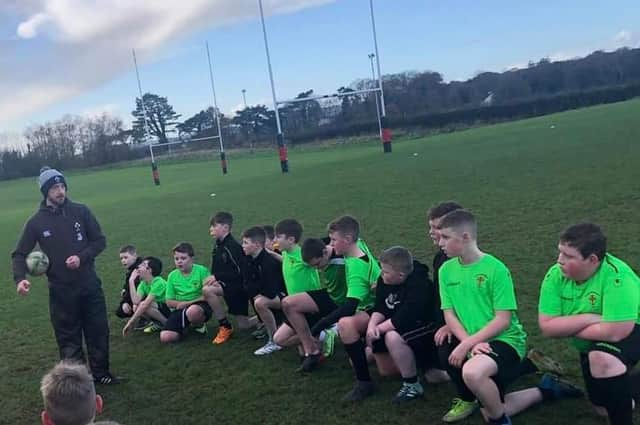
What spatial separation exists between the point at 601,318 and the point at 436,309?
1232 millimetres

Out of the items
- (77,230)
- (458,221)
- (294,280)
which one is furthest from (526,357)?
(77,230)

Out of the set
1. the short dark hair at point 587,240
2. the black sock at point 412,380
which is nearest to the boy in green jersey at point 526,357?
the black sock at point 412,380

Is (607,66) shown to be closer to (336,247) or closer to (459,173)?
(459,173)

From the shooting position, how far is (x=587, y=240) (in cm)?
345

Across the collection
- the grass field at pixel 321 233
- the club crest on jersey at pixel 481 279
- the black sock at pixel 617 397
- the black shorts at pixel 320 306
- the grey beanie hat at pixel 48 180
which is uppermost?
the grey beanie hat at pixel 48 180

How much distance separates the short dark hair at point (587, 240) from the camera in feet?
11.3

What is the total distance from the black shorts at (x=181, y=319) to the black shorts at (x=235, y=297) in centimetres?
23

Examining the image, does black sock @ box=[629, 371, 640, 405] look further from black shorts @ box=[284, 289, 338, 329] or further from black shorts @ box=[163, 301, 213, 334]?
black shorts @ box=[163, 301, 213, 334]

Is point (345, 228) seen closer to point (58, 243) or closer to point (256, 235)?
point (256, 235)

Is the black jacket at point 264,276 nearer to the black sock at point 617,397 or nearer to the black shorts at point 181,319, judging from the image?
the black shorts at point 181,319

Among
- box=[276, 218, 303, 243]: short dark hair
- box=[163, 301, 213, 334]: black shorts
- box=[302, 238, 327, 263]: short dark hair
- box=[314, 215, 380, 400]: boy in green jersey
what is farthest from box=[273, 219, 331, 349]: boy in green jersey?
box=[163, 301, 213, 334]: black shorts


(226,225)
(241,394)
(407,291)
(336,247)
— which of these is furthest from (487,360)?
(226,225)

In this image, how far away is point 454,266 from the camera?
4.02m

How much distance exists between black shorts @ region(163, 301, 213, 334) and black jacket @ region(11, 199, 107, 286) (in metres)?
1.17
